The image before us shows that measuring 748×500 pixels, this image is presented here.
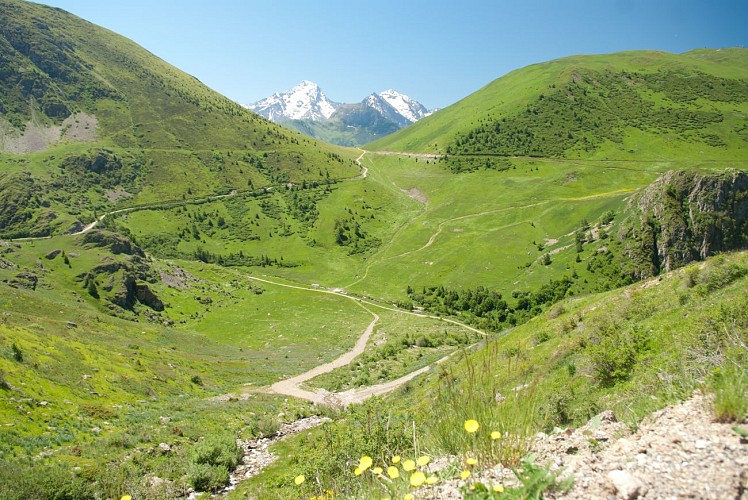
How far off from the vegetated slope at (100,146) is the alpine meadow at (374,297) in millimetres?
1227

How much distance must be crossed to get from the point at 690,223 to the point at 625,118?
13003 centimetres

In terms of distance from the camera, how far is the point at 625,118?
528 ft

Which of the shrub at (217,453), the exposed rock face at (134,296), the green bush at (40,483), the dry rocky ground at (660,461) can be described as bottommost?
the exposed rock face at (134,296)

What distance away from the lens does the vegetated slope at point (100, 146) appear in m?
129

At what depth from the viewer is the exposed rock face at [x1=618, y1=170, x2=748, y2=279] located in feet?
181

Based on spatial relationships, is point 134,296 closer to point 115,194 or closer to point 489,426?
point 489,426

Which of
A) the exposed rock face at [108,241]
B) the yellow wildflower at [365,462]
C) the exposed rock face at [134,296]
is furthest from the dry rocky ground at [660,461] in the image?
the exposed rock face at [108,241]

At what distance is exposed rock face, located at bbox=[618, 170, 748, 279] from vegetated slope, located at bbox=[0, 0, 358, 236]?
131m

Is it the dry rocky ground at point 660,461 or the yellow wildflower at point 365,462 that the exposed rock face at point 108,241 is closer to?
the yellow wildflower at point 365,462

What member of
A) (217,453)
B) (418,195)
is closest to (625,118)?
(418,195)

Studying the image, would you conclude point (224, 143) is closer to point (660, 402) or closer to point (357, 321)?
point (357, 321)

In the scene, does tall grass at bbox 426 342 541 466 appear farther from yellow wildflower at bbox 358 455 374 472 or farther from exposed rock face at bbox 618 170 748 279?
exposed rock face at bbox 618 170 748 279

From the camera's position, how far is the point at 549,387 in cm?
1242

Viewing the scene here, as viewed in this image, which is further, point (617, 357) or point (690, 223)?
point (690, 223)
